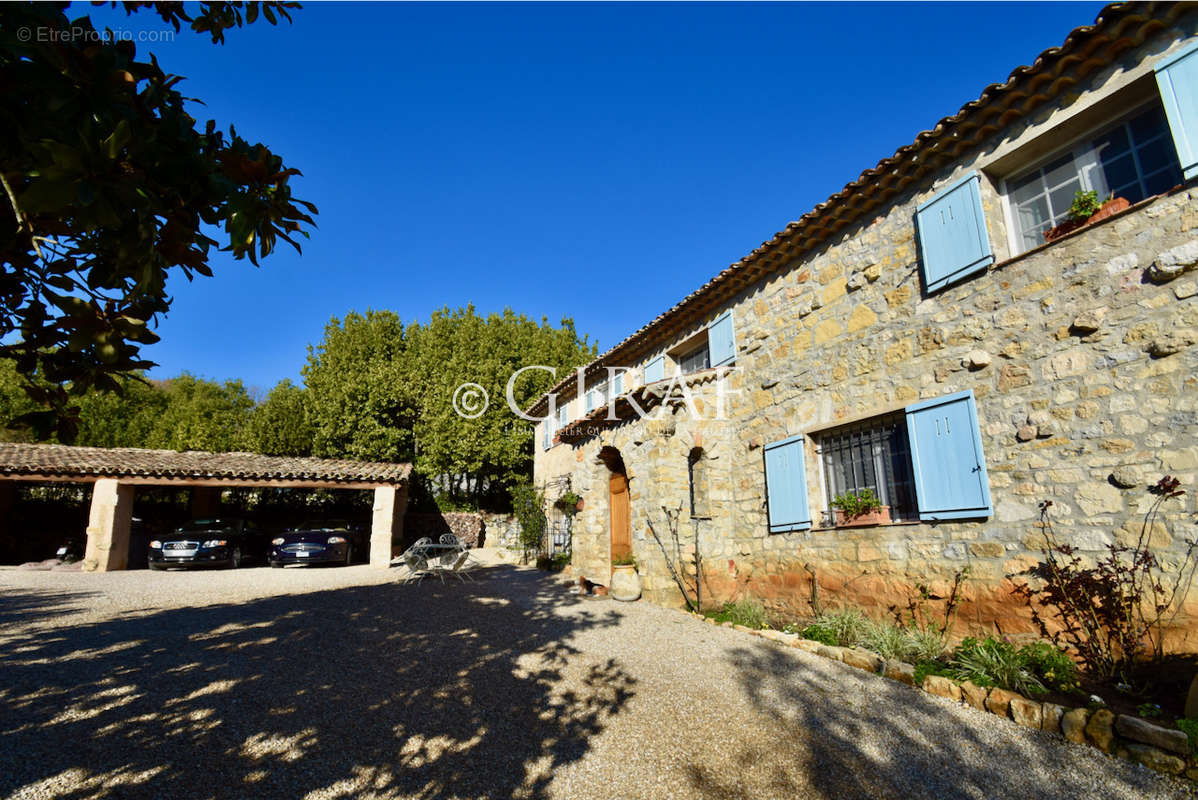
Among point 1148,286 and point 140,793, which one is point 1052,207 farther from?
point 140,793

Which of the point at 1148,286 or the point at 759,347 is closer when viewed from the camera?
the point at 1148,286

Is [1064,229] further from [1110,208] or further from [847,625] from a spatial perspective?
[847,625]

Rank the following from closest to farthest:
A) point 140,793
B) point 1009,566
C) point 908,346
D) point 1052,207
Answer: point 140,793 < point 1009,566 < point 1052,207 < point 908,346

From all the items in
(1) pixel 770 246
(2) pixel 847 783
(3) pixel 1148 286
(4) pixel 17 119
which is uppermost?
(1) pixel 770 246

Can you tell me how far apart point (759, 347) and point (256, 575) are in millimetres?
10908

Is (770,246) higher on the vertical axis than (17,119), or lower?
higher

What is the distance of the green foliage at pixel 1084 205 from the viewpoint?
15.7 feet

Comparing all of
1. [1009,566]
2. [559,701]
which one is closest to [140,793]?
[559,701]

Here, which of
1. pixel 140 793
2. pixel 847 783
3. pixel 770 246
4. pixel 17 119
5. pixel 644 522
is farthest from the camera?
pixel 644 522

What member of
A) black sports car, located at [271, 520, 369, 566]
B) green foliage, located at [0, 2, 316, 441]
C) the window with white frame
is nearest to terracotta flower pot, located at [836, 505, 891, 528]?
the window with white frame

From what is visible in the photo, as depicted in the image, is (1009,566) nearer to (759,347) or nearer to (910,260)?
(910,260)

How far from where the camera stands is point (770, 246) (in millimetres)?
7699

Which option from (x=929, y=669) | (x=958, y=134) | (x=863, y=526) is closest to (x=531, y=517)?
(x=863, y=526)

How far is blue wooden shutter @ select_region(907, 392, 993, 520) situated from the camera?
Answer: 5.19 metres
